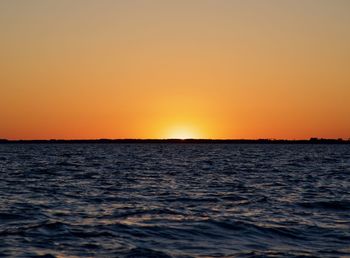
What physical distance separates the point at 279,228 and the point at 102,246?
21.2 ft

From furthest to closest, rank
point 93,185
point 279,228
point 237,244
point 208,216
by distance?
point 93,185 < point 208,216 < point 279,228 < point 237,244

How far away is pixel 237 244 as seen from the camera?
16391 mm

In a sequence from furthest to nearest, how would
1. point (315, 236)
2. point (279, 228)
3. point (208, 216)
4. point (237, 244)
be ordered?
point (208, 216) < point (279, 228) < point (315, 236) < point (237, 244)

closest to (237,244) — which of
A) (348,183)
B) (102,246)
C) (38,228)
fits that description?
(102,246)

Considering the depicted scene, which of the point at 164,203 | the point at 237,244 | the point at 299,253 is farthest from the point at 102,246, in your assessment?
the point at 164,203

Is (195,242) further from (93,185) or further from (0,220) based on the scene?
(93,185)

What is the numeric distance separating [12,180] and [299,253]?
27.7 m

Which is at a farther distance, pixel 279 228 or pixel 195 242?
pixel 279 228

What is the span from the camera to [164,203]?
25.4 metres

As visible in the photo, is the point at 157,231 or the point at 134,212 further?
the point at 134,212

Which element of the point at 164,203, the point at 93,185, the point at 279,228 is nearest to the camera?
the point at 279,228

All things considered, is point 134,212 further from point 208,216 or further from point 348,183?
point 348,183

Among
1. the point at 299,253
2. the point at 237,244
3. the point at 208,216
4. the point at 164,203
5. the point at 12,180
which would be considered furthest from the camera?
the point at 12,180

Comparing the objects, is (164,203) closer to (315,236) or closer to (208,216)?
(208,216)
